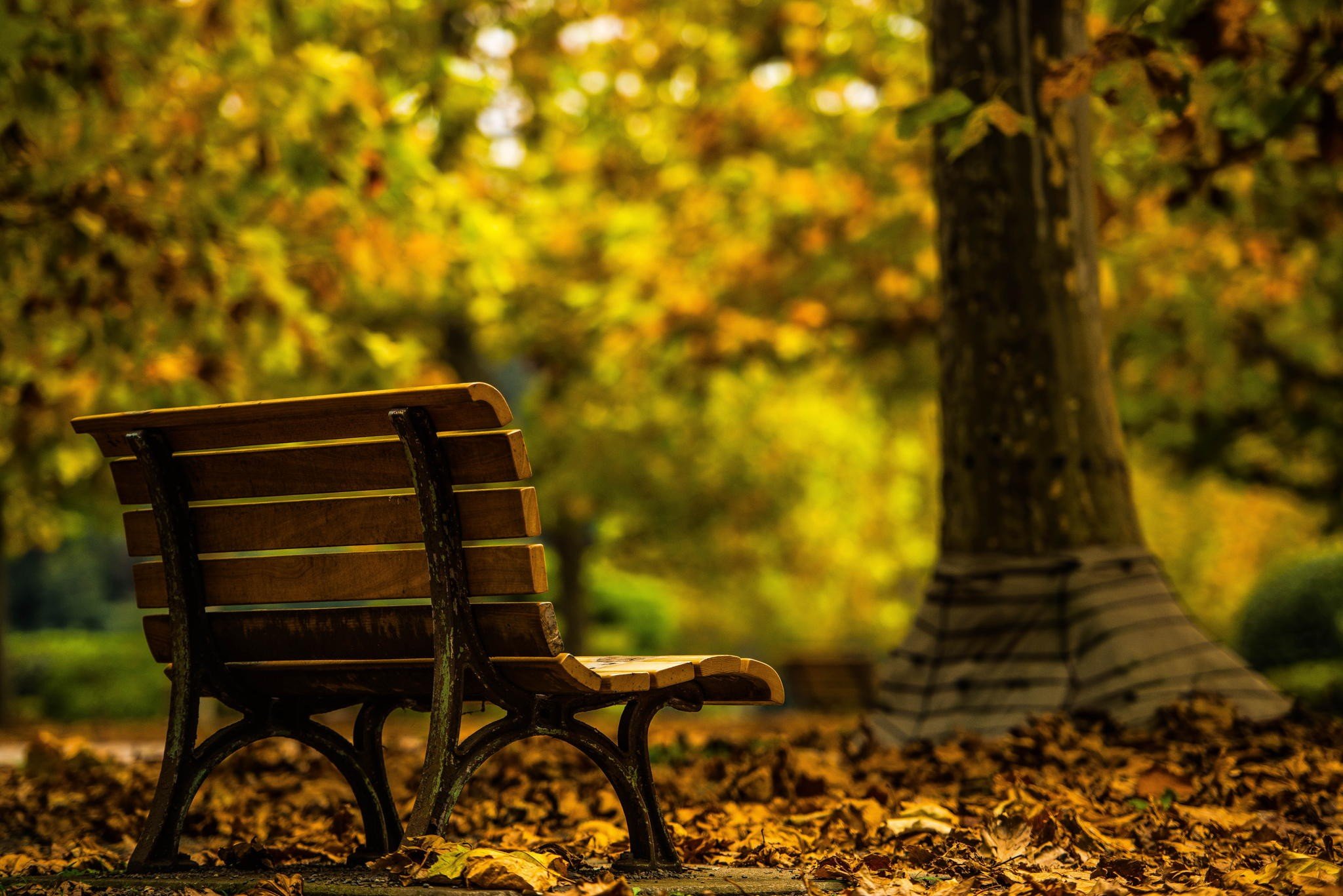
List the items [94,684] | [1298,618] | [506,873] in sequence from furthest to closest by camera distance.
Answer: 1. [94,684]
2. [1298,618]
3. [506,873]

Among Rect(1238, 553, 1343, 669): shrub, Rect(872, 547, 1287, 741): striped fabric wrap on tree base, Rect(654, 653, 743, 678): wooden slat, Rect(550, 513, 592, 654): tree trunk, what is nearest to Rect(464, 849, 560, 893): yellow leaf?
Rect(654, 653, 743, 678): wooden slat

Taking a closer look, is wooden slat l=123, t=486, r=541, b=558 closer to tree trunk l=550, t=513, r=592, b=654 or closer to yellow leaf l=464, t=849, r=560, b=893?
yellow leaf l=464, t=849, r=560, b=893

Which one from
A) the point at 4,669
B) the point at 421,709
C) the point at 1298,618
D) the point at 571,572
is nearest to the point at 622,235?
the point at 1298,618

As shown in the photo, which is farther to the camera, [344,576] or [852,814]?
[852,814]

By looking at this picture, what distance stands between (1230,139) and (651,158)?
835 centimetres

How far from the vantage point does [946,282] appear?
627 cm

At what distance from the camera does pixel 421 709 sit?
3855 millimetres

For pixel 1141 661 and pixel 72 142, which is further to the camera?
pixel 72 142

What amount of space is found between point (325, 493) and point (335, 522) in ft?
0.26

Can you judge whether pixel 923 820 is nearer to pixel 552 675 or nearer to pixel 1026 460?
pixel 552 675

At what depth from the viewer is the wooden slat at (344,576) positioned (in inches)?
130

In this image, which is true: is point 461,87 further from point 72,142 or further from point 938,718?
point 938,718

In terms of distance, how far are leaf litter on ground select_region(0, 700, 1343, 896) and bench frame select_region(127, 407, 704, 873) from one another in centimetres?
17

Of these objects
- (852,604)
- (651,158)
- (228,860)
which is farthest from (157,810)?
(852,604)
